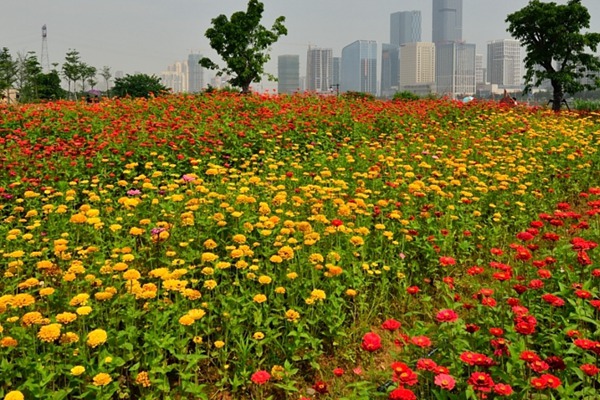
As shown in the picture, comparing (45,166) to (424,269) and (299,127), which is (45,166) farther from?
(424,269)

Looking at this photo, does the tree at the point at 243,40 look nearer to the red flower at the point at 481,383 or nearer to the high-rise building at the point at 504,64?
the red flower at the point at 481,383

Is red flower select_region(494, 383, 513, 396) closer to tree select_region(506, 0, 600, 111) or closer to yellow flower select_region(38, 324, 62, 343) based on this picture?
yellow flower select_region(38, 324, 62, 343)

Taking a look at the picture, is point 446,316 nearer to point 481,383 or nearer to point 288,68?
point 481,383

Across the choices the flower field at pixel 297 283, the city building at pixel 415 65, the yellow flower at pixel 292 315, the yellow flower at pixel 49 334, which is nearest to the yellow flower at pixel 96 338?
the flower field at pixel 297 283

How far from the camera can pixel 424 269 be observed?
12.3 feet

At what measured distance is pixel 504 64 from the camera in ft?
529

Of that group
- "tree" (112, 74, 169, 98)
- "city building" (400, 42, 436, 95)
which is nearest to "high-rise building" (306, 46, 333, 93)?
"city building" (400, 42, 436, 95)

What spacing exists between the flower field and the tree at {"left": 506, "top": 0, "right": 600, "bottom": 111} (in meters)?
10.8

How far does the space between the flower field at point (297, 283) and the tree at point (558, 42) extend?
10836 millimetres

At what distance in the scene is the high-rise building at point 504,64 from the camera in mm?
159125

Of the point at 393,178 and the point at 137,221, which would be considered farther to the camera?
the point at 393,178

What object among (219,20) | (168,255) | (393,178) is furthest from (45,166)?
(219,20)

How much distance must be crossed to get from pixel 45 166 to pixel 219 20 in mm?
19473

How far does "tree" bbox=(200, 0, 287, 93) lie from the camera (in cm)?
2308
